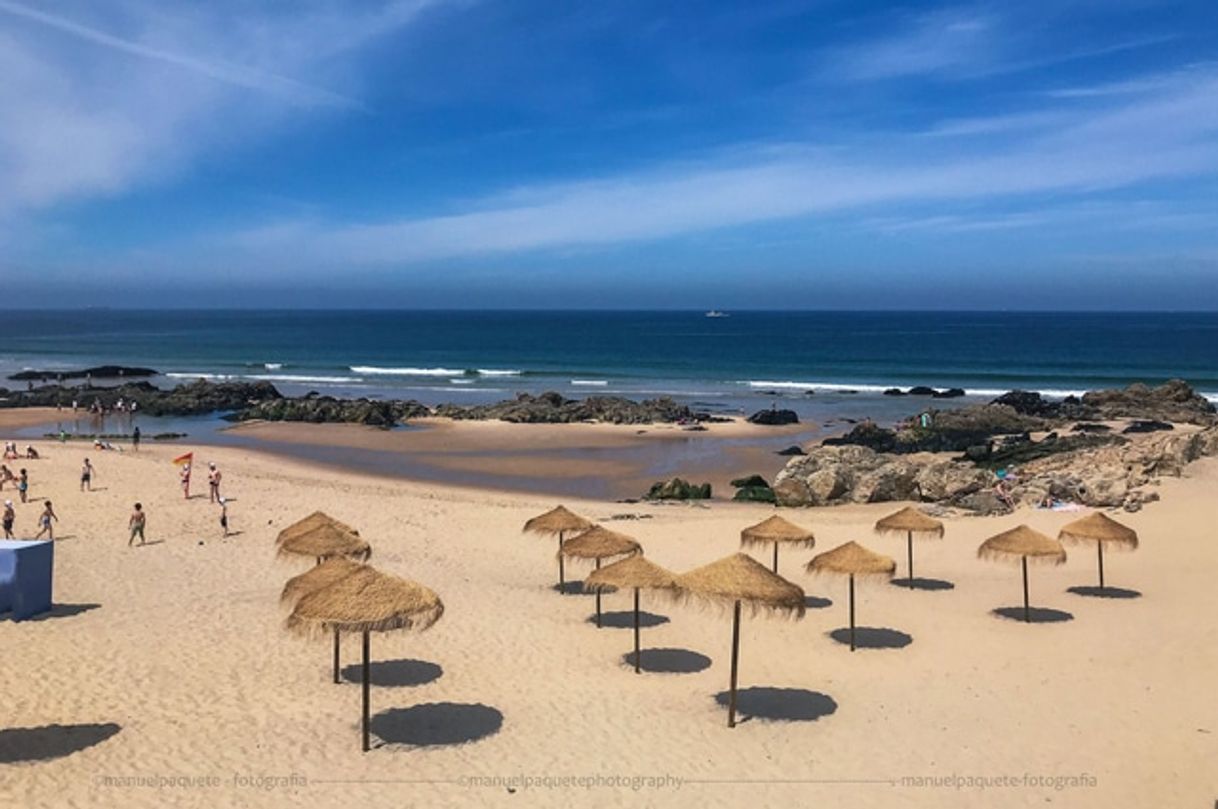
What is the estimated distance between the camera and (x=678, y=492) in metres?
26.1

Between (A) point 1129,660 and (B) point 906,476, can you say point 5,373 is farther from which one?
(A) point 1129,660

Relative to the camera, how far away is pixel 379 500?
24.1 meters

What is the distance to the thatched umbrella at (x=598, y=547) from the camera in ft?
45.4

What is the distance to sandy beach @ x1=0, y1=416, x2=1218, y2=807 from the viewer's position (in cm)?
911

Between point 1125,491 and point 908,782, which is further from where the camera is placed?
point 1125,491

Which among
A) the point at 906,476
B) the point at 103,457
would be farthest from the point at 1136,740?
the point at 103,457

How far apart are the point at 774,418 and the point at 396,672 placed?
1312 inches

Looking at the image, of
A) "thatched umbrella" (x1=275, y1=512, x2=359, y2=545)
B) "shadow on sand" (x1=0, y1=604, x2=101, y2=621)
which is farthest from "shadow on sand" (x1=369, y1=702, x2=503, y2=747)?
"shadow on sand" (x1=0, y1=604, x2=101, y2=621)

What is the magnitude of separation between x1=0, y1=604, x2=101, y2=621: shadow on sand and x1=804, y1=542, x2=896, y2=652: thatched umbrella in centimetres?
1059

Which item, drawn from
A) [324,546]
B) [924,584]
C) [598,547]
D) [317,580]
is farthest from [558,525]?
[924,584]

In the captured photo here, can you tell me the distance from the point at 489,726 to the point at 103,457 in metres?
24.0

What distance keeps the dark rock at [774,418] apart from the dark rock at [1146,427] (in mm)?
13478

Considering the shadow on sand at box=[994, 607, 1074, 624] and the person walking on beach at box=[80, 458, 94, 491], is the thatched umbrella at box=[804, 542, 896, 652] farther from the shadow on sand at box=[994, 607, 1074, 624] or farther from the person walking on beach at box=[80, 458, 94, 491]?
the person walking on beach at box=[80, 458, 94, 491]

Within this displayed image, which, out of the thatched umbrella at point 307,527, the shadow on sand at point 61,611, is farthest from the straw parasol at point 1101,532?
the shadow on sand at point 61,611
